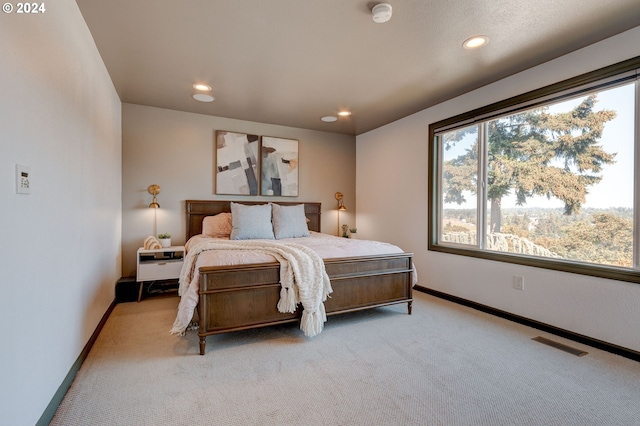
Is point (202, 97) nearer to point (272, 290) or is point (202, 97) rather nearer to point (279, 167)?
point (279, 167)

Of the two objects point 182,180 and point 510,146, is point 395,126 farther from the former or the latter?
point 182,180

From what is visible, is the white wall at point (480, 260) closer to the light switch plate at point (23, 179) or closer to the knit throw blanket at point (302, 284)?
the knit throw blanket at point (302, 284)

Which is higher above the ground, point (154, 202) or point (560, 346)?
point (154, 202)

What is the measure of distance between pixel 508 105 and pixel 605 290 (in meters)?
1.84

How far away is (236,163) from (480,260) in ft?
11.3

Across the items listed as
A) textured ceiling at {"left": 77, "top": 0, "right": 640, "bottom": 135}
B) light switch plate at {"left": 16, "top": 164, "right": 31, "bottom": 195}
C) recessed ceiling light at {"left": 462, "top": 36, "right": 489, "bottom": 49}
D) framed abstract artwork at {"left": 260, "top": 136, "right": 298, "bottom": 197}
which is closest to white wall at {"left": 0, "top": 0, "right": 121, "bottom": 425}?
light switch plate at {"left": 16, "top": 164, "right": 31, "bottom": 195}

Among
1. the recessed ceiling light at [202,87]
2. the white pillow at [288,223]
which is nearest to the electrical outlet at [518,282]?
the white pillow at [288,223]

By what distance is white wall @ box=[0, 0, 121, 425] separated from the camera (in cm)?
117

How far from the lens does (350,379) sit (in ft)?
6.28

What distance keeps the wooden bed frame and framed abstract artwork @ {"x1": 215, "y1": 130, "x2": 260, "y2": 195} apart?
2.24 m

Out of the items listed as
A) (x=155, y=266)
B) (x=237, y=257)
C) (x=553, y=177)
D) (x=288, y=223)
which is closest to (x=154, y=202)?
(x=155, y=266)

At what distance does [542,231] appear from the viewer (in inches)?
111

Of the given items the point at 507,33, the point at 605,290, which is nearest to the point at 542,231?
the point at 605,290

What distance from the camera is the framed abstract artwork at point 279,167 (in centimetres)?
459
